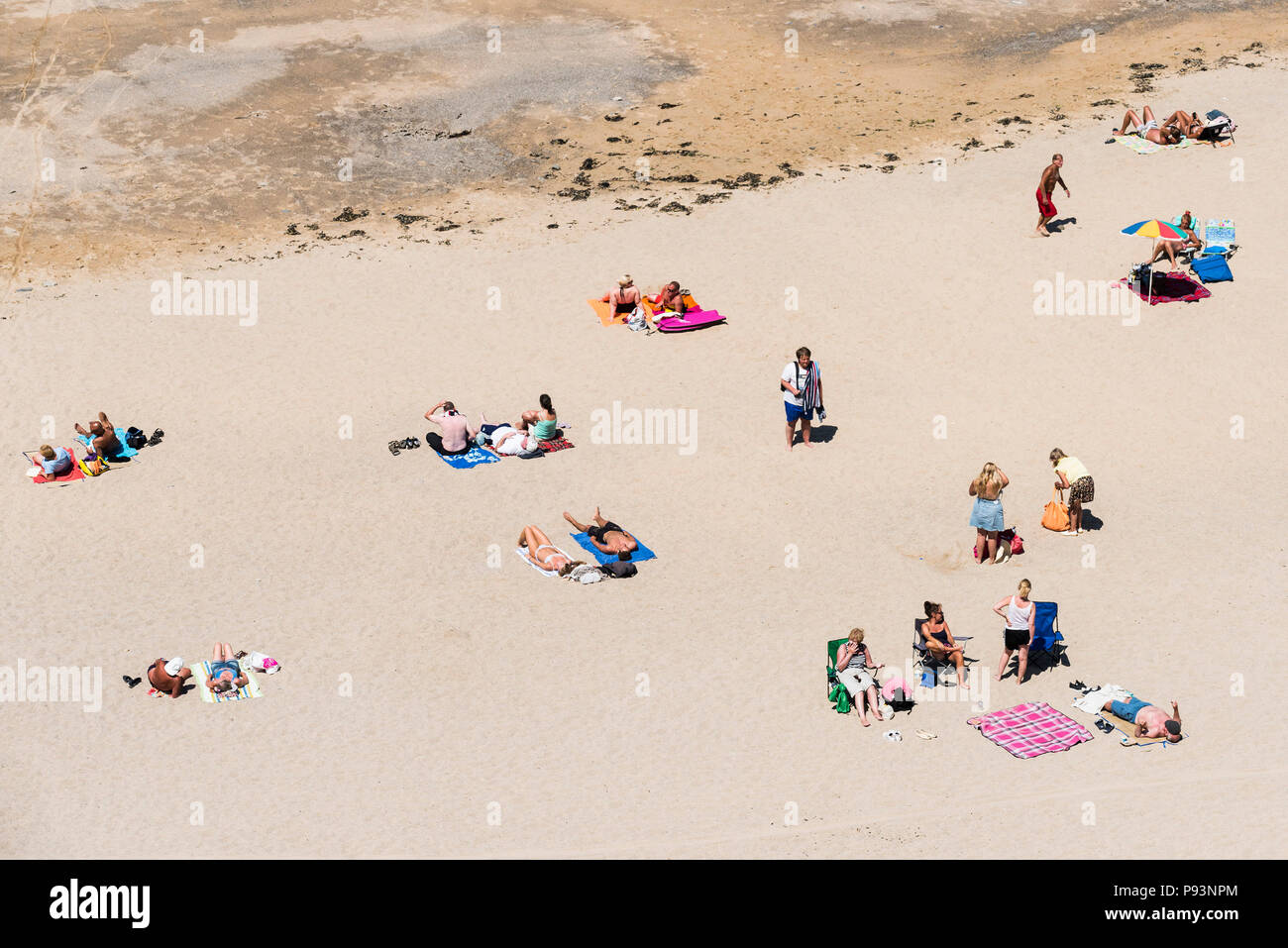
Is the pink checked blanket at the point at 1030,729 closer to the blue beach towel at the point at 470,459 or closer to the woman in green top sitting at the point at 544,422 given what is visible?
the woman in green top sitting at the point at 544,422

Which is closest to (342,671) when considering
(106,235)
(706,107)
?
(106,235)

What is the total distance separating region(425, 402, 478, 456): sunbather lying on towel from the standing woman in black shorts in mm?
8360

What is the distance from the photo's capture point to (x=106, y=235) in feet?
97.5

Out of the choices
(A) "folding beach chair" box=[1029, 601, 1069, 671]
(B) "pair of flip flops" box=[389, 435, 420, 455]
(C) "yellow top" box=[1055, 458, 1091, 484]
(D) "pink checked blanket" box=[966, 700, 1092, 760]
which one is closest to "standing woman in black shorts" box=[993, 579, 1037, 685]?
(A) "folding beach chair" box=[1029, 601, 1069, 671]

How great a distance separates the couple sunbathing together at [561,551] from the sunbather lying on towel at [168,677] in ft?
15.1

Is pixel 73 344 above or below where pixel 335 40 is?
below

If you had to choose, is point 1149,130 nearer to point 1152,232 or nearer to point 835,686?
point 1152,232

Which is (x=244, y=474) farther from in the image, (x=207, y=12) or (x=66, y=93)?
(x=207, y=12)

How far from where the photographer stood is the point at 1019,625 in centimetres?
1820

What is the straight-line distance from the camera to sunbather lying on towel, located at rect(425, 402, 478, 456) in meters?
23.2

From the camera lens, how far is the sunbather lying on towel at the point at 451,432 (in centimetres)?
2325

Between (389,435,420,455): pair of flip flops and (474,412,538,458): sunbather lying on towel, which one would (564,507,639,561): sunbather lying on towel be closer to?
(474,412,538,458): sunbather lying on towel

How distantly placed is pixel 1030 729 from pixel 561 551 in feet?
21.0

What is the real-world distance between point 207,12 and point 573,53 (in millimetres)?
9051
